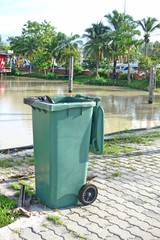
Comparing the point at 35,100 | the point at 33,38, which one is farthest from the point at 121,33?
the point at 35,100

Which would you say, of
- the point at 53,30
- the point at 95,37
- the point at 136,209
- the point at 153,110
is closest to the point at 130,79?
the point at 95,37

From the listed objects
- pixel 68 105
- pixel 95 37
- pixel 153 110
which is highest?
pixel 95 37

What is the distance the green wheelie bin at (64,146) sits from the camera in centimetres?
307

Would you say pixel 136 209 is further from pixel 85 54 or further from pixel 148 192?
pixel 85 54

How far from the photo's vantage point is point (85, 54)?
3531cm

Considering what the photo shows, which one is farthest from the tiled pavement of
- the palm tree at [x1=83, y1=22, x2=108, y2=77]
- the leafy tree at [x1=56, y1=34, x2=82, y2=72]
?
the leafy tree at [x1=56, y1=34, x2=82, y2=72]

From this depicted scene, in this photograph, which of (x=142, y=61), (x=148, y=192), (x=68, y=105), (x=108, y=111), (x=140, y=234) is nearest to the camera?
(x=140, y=234)

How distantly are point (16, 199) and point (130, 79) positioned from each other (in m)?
28.0

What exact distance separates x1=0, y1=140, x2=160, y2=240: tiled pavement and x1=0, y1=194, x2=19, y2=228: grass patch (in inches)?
2.4

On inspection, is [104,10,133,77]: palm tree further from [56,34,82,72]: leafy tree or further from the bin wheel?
the bin wheel

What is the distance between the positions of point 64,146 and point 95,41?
3156cm

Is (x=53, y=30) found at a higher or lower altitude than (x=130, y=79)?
higher

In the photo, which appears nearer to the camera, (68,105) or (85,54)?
(68,105)

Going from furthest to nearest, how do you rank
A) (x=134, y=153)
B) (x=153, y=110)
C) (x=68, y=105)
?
(x=153, y=110)
(x=134, y=153)
(x=68, y=105)
